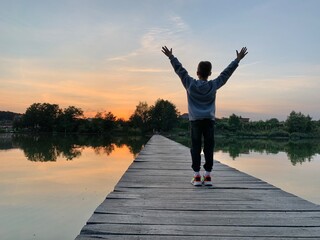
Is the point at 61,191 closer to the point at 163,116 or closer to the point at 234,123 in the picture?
the point at 234,123

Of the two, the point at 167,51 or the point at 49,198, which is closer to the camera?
the point at 167,51

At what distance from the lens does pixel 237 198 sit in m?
3.52

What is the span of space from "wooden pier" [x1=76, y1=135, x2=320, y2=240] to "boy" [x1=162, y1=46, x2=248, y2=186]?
47 centimetres

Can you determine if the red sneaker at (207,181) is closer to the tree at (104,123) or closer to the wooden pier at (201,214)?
the wooden pier at (201,214)

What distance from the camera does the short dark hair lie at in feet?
13.7

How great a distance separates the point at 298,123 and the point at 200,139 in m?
74.6

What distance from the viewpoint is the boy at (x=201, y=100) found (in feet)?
13.5

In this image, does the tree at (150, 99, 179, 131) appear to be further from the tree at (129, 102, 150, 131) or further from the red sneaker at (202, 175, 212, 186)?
the red sneaker at (202, 175, 212, 186)

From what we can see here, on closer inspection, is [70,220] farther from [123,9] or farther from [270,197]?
[123,9]

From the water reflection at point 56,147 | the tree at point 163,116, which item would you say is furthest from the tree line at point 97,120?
the water reflection at point 56,147

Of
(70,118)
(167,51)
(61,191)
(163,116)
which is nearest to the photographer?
(167,51)

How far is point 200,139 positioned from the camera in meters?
4.30

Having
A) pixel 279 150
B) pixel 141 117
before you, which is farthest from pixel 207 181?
pixel 141 117

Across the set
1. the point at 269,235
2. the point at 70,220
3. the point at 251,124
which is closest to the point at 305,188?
the point at 70,220
